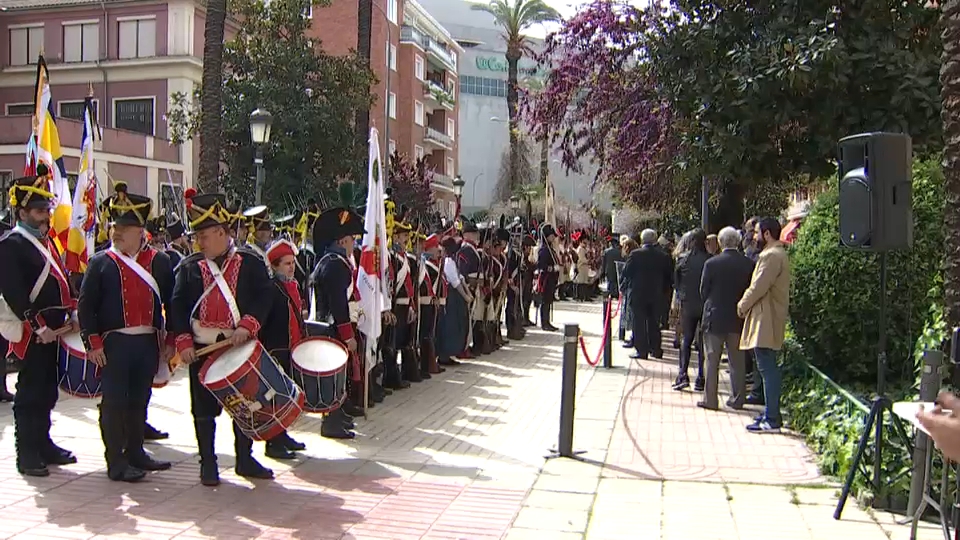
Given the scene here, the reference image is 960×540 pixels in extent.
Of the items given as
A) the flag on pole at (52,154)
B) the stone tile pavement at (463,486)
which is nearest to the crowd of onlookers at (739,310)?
the stone tile pavement at (463,486)

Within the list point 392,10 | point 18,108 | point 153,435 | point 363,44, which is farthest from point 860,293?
point 392,10

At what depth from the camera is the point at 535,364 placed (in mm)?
13945

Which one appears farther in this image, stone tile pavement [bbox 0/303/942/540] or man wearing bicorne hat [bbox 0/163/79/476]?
man wearing bicorne hat [bbox 0/163/79/476]

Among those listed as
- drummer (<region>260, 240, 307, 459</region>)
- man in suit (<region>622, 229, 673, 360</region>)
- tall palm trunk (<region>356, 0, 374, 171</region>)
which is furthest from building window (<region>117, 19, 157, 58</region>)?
drummer (<region>260, 240, 307, 459</region>)

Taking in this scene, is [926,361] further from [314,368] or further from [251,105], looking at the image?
[251,105]

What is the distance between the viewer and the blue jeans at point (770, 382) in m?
9.01

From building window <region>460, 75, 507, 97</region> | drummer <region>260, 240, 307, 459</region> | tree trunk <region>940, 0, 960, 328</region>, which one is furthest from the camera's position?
building window <region>460, 75, 507, 97</region>

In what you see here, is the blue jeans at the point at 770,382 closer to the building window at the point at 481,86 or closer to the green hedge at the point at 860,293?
the green hedge at the point at 860,293

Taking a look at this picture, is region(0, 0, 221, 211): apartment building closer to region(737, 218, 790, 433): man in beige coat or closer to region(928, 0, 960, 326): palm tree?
region(737, 218, 790, 433): man in beige coat

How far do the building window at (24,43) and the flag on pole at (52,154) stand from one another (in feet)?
118

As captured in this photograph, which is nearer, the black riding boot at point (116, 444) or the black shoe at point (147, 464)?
the black riding boot at point (116, 444)

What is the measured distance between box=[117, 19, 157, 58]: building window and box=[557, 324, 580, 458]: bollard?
1393 inches

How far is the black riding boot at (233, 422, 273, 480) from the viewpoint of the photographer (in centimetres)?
678

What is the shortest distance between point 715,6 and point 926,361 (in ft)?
23.7
